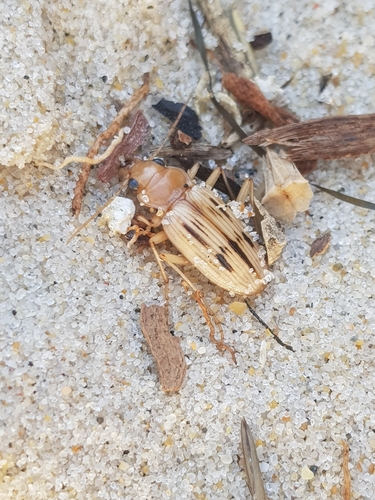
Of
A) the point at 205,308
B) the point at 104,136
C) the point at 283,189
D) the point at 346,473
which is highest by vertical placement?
the point at 104,136

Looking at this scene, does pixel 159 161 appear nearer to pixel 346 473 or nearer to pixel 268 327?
pixel 268 327

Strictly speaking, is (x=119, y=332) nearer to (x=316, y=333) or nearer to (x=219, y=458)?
(x=219, y=458)

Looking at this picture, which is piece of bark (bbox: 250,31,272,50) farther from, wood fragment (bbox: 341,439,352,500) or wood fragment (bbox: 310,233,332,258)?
wood fragment (bbox: 341,439,352,500)

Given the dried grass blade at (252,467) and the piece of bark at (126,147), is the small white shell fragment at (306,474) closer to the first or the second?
the dried grass blade at (252,467)

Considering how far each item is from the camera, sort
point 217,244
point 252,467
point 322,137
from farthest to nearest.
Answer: point 322,137
point 217,244
point 252,467

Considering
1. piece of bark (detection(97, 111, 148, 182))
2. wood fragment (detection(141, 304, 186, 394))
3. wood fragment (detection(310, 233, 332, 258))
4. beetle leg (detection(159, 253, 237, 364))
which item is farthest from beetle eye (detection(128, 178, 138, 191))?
wood fragment (detection(310, 233, 332, 258))

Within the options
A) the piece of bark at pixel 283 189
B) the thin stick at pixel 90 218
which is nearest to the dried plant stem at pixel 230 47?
the piece of bark at pixel 283 189

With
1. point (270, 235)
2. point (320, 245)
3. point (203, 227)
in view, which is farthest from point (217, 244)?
point (320, 245)
